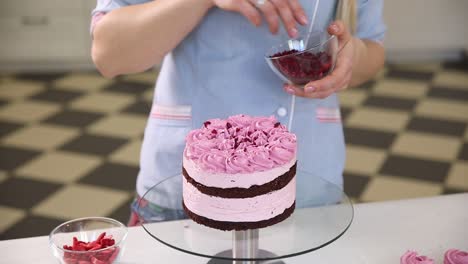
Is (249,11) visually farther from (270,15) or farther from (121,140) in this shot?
(121,140)

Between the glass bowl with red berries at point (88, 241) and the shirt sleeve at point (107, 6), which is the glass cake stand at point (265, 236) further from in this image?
the shirt sleeve at point (107, 6)

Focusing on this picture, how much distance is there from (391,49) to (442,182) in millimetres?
1317

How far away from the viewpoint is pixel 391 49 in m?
4.04

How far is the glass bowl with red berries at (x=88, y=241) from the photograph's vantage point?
1.07 m

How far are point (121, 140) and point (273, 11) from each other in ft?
6.81

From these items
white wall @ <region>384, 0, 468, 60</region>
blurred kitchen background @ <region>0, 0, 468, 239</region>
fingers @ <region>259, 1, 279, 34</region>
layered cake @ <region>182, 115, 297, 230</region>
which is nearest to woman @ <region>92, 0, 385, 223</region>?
fingers @ <region>259, 1, 279, 34</region>

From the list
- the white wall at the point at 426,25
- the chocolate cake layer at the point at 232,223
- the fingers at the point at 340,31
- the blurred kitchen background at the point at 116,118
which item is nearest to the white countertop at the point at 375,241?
the chocolate cake layer at the point at 232,223

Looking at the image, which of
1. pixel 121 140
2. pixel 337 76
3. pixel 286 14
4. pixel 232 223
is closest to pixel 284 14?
pixel 286 14

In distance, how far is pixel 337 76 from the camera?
120 centimetres

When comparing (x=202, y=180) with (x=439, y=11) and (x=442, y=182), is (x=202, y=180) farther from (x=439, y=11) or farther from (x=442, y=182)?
(x=439, y=11)

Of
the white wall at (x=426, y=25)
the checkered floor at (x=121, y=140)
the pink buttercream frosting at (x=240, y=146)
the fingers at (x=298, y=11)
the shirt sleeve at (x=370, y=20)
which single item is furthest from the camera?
the white wall at (x=426, y=25)

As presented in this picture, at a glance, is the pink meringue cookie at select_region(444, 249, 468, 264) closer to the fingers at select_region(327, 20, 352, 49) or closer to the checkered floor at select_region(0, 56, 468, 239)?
the fingers at select_region(327, 20, 352, 49)

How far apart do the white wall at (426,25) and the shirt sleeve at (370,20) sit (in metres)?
2.55

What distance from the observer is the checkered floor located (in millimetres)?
2768
